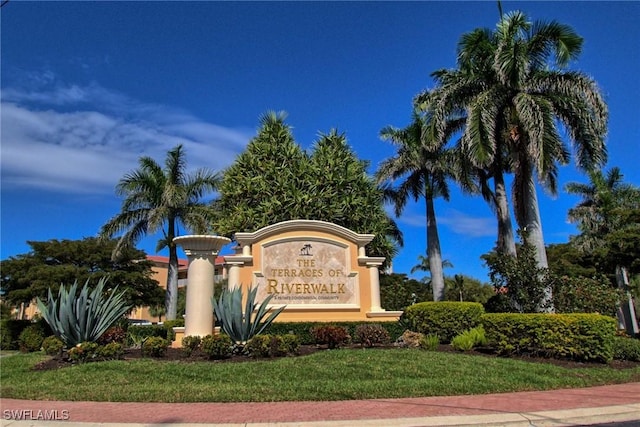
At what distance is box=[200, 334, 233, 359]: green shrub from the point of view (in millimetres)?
11258

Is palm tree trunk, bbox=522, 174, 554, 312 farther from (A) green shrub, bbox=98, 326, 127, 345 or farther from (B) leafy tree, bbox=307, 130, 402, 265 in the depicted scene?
(A) green shrub, bbox=98, 326, 127, 345

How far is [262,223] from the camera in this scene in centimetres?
2162

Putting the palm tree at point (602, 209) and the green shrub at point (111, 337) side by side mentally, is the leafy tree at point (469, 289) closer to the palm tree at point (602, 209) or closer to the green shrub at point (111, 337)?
the palm tree at point (602, 209)

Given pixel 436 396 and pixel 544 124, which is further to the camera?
pixel 544 124

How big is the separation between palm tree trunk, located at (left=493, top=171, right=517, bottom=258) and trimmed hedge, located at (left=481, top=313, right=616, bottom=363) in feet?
25.1

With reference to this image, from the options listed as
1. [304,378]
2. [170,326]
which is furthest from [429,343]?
[170,326]

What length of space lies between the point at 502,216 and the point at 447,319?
276 inches

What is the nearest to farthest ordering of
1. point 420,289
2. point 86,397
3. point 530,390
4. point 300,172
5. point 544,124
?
point 86,397, point 530,390, point 544,124, point 300,172, point 420,289

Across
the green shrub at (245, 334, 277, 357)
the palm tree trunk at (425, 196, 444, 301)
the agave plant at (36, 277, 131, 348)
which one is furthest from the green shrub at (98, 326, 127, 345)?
the palm tree trunk at (425, 196, 444, 301)

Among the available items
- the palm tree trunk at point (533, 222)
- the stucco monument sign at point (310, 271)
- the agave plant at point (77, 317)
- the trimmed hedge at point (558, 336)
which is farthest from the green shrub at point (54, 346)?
the palm tree trunk at point (533, 222)

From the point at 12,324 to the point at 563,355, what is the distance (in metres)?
20.6

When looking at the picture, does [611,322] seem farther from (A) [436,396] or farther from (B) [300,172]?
(B) [300,172]

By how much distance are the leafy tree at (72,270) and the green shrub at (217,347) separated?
73.3 feet

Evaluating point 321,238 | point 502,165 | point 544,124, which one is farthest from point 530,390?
point 502,165
